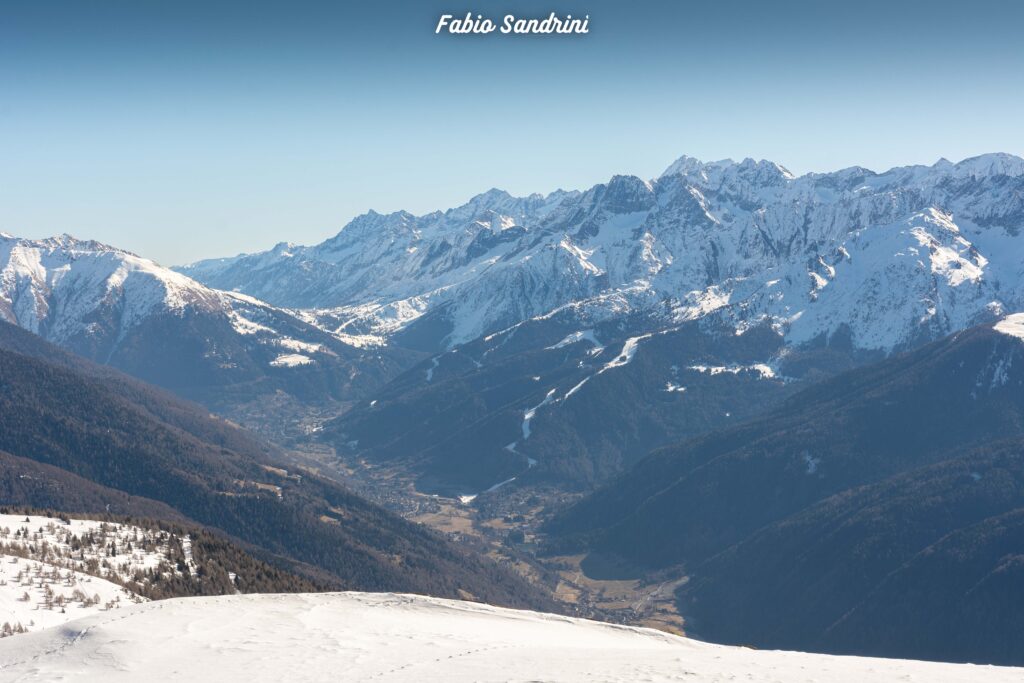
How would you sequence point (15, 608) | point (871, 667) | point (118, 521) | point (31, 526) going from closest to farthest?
1. point (871, 667)
2. point (15, 608)
3. point (31, 526)
4. point (118, 521)

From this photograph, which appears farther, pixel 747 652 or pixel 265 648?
pixel 747 652

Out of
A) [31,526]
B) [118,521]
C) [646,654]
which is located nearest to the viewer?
[646,654]

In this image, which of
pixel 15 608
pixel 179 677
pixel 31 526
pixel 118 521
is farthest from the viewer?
pixel 118 521

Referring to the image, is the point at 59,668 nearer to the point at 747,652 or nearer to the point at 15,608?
the point at 15,608

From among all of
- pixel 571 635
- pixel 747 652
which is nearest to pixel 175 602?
pixel 571 635

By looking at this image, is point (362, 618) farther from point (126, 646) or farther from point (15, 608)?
point (15, 608)

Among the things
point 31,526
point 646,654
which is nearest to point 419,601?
point 646,654

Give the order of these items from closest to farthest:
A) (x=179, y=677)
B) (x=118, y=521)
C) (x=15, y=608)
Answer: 1. (x=179, y=677)
2. (x=15, y=608)
3. (x=118, y=521)
